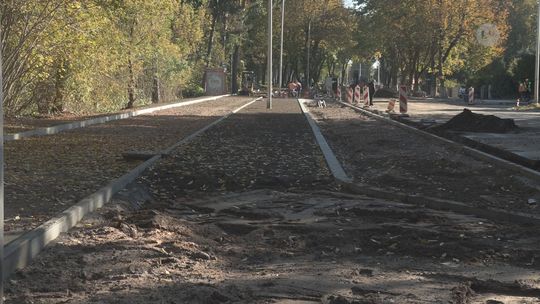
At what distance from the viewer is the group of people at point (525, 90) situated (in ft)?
162

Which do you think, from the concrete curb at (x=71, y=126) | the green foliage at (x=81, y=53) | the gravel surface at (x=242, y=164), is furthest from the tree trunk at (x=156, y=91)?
the gravel surface at (x=242, y=164)

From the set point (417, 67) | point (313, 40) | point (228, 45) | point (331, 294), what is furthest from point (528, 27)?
point (331, 294)

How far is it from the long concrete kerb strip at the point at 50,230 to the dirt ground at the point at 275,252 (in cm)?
11

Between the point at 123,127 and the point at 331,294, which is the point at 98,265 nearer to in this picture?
the point at 331,294

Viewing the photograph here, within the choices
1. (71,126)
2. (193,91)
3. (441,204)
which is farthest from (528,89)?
(441,204)

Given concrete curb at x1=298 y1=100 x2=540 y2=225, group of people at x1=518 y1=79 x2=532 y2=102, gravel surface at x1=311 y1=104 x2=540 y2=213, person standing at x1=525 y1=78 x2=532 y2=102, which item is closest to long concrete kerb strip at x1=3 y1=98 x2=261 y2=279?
concrete curb at x1=298 y1=100 x2=540 y2=225

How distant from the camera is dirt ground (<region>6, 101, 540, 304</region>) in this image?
485 cm

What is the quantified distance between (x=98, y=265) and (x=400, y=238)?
122 inches

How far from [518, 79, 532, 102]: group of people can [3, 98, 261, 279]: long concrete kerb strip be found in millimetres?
45486

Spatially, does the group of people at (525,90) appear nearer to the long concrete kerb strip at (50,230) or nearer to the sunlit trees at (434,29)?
the sunlit trees at (434,29)

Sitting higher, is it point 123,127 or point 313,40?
point 313,40

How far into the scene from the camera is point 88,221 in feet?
23.1

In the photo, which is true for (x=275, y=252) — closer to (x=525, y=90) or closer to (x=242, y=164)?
(x=242, y=164)

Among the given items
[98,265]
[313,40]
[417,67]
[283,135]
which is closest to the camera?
[98,265]
